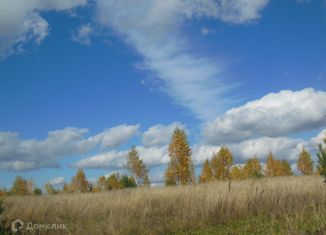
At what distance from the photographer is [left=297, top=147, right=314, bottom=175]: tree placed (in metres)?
68.2

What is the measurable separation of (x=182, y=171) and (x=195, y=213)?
110ft

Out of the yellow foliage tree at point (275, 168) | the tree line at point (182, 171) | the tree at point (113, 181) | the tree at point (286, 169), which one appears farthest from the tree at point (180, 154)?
the tree at point (286, 169)

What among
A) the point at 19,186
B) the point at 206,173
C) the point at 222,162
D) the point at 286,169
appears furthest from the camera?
the point at 286,169

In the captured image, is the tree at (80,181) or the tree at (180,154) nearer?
the tree at (180,154)

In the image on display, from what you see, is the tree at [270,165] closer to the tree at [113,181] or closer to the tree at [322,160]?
the tree at [113,181]

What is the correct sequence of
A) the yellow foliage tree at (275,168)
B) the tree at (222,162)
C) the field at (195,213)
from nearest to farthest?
the field at (195,213)
the tree at (222,162)
the yellow foliage tree at (275,168)

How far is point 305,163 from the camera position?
224ft

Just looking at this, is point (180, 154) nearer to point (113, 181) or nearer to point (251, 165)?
point (113, 181)

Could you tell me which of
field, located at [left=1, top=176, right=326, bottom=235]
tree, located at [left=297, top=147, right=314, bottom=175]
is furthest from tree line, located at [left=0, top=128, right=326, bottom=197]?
field, located at [left=1, top=176, right=326, bottom=235]

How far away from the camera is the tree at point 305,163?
6819 cm

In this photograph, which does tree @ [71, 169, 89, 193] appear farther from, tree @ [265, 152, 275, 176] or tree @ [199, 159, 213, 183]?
tree @ [265, 152, 275, 176]

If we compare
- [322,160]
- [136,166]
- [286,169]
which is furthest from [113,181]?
[322,160]

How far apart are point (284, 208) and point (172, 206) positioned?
3146mm

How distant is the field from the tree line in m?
14.8
